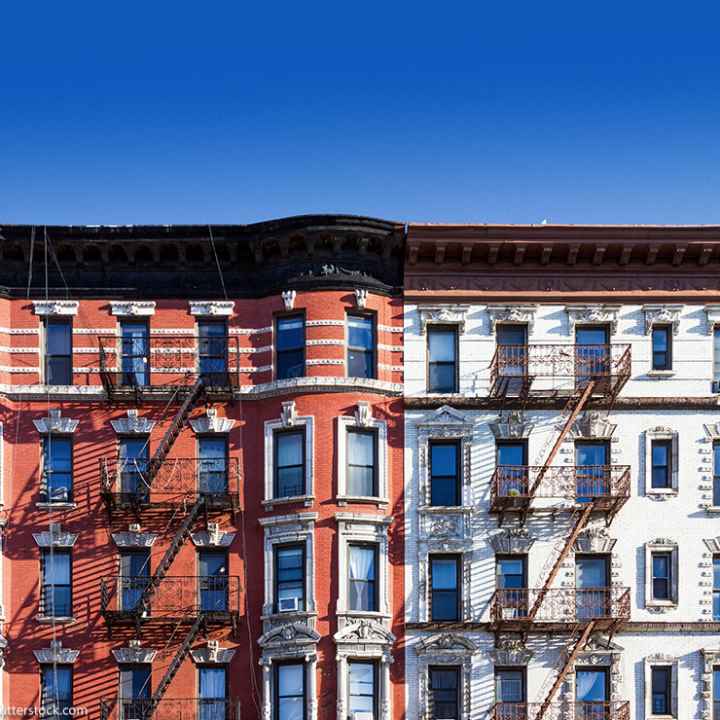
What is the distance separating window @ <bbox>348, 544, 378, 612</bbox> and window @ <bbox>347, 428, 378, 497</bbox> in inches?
59.6

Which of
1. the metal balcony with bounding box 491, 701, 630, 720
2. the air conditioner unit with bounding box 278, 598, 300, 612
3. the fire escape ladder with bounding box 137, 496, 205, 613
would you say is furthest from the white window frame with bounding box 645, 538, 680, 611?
the fire escape ladder with bounding box 137, 496, 205, 613

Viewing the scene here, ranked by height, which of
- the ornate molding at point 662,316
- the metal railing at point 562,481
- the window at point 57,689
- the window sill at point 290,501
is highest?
the ornate molding at point 662,316

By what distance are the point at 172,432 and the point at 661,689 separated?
14569 mm

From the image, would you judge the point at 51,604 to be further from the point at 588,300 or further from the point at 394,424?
the point at 588,300

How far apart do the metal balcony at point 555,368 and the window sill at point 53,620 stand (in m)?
12.7

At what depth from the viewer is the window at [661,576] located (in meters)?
40.3

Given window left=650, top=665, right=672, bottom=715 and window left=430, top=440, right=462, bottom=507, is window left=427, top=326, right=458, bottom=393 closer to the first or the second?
window left=430, top=440, right=462, bottom=507

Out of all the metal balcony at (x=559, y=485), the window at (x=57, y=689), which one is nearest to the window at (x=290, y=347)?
the metal balcony at (x=559, y=485)

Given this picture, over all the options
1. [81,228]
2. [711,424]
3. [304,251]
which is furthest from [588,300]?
[81,228]

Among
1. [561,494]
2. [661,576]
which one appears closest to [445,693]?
[561,494]

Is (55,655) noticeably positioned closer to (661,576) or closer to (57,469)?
(57,469)

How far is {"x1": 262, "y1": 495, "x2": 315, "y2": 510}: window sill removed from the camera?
39812mm

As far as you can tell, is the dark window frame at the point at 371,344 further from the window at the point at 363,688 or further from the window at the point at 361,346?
the window at the point at 363,688

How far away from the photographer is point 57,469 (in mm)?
41031
